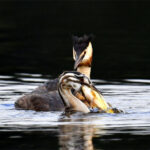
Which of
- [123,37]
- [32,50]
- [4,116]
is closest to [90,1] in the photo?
[123,37]

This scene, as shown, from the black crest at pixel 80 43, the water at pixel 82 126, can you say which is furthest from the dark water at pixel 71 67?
the black crest at pixel 80 43

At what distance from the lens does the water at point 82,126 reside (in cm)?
1302

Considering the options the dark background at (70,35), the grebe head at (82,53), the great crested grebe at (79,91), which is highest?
the dark background at (70,35)

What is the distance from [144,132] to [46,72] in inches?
359

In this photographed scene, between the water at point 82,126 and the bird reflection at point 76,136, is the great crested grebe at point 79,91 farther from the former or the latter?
the bird reflection at point 76,136

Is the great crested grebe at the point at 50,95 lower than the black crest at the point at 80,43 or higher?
lower

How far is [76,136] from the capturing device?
13.5m

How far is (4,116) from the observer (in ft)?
52.0

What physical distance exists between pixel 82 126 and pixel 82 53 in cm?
→ 382

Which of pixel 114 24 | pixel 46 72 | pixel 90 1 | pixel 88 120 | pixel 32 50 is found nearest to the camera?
pixel 88 120

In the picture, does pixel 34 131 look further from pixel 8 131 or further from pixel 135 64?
pixel 135 64

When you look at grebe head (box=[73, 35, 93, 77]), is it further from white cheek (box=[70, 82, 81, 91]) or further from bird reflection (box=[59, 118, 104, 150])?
bird reflection (box=[59, 118, 104, 150])

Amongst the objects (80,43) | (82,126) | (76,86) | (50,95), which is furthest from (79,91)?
(80,43)

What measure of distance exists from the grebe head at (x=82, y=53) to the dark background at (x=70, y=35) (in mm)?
3109
